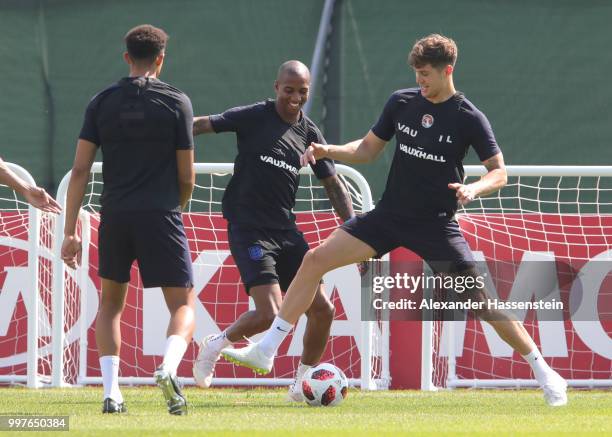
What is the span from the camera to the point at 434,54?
7.16 metres

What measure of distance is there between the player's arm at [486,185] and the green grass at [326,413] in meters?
1.21

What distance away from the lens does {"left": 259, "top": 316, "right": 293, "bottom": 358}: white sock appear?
6.96 meters

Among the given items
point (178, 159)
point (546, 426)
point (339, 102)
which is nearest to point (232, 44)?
point (339, 102)

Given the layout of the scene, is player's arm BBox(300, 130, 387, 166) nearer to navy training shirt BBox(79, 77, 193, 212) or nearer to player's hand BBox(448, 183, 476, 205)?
player's hand BBox(448, 183, 476, 205)

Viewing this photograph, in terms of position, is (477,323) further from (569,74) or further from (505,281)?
(569,74)

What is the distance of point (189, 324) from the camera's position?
6.36 meters

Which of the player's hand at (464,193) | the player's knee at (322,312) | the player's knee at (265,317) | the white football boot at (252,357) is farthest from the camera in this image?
the player's knee at (322,312)

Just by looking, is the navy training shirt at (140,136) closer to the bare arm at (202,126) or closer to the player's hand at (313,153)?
the player's hand at (313,153)

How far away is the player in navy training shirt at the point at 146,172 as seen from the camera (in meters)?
6.25

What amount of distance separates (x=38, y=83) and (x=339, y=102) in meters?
2.98

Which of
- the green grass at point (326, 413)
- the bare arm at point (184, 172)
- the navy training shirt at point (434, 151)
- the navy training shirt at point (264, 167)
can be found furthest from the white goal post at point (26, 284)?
the navy training shirt at point (434, 151)

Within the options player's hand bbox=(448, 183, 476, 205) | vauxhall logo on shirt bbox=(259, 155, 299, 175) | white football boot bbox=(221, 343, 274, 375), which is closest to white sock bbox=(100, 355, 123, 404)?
white football boot bbox=(221, 343, 274, 375)

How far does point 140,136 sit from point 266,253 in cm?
159

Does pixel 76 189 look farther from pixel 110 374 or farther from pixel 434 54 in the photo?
pixel 434 54
